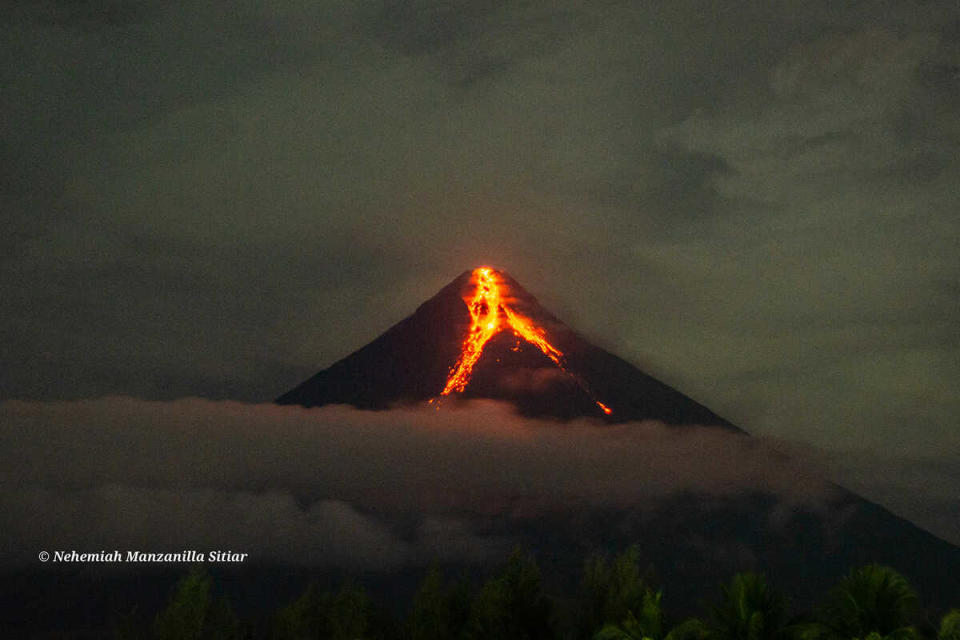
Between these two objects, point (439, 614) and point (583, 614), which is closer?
point (439, 614)

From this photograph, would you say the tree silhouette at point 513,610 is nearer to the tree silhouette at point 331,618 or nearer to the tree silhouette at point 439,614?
the tree silhouette at point 439,614

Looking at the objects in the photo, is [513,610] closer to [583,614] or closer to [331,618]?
[583,614]

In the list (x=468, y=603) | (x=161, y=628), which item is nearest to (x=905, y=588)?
(x=468, y=603)

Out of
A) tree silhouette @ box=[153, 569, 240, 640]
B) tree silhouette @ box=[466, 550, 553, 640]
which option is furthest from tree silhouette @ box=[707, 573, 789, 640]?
tree silhouette @ box=[153, 569, 240, 640]

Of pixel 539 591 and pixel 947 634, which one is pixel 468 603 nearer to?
pixel 539 591

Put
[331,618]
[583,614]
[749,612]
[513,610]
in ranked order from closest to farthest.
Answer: [749,612] → [513,610] → [583,614] → [331,618]

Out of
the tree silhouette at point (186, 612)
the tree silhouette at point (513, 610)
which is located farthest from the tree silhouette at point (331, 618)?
the tree silhouette at point (513, 610)

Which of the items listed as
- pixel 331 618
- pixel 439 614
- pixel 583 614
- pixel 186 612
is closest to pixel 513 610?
pixel 439 614

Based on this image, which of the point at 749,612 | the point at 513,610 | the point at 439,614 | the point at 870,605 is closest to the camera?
the point at 870,605
